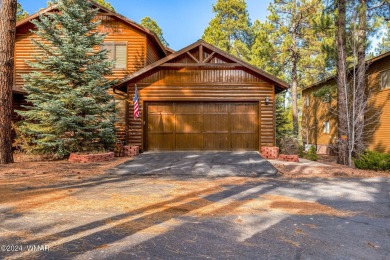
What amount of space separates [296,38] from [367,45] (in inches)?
403

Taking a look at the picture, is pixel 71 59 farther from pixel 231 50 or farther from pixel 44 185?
pixel 231 50

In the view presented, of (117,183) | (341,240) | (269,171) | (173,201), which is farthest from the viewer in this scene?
(269,171)

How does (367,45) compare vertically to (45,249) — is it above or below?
above

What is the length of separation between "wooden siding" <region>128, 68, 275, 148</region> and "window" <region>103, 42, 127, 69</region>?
268cm

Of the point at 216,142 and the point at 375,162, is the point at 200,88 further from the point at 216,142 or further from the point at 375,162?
the point at 375,162

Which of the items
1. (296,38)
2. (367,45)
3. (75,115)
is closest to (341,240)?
(75,115)

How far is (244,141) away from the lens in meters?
12.5

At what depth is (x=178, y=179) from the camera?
288 inches

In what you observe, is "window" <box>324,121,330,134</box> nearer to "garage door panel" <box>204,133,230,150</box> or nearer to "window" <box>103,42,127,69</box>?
"garage door panel" <box>204,133,230,150</box>

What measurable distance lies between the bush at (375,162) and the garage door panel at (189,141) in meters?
6.53

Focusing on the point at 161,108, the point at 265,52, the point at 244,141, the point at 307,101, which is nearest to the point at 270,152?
the point at 244,141

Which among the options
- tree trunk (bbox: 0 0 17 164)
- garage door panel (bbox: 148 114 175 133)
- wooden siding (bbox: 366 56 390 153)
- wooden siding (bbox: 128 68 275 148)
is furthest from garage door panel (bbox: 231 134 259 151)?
tree trunk (bbox: 0 0 17 164)

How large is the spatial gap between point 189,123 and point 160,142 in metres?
1.66

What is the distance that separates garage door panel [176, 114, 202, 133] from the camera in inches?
495
